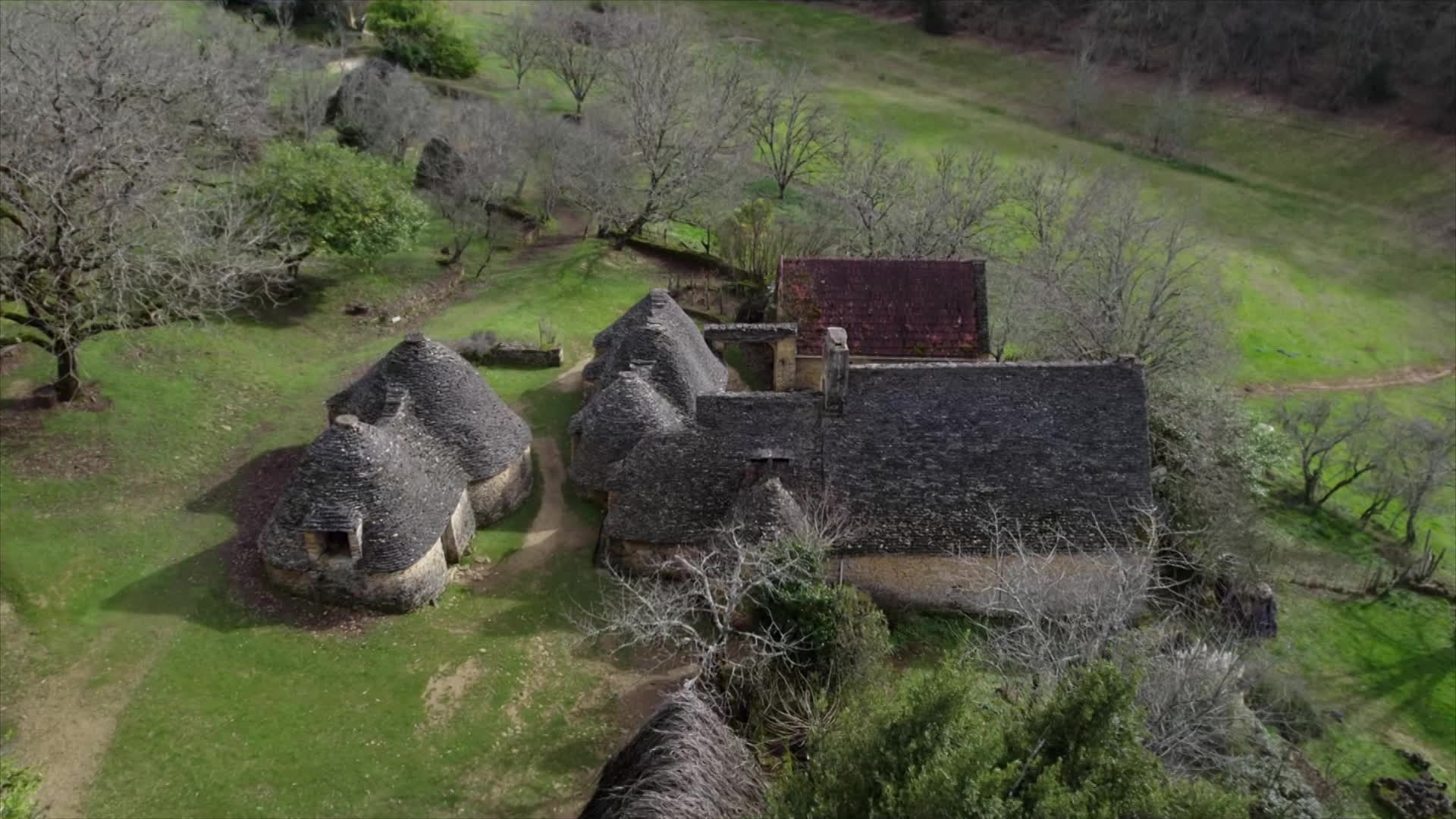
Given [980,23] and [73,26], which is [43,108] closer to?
[73,26]

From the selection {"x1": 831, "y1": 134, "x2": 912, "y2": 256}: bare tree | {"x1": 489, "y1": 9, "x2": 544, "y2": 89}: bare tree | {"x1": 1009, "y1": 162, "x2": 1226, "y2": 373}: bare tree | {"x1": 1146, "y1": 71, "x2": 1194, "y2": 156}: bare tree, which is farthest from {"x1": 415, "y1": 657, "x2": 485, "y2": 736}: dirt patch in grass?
{"x1": 1146, "y1": 71, "x2": 1194, "y2": 156}: bare tree

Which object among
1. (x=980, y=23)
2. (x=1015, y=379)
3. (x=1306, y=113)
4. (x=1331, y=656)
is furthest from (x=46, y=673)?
(x=980, y=23)

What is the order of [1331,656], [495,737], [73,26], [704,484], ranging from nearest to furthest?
[495,737], [704,484], [1331,656], [73,26]

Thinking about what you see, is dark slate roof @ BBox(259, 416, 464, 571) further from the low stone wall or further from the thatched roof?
the low stone wall

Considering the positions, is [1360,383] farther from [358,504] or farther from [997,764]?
[358,504]

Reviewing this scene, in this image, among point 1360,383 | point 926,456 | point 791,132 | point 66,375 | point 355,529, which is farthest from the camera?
point 791,132

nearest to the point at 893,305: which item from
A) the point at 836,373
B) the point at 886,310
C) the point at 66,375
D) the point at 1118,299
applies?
the point at 886,310
